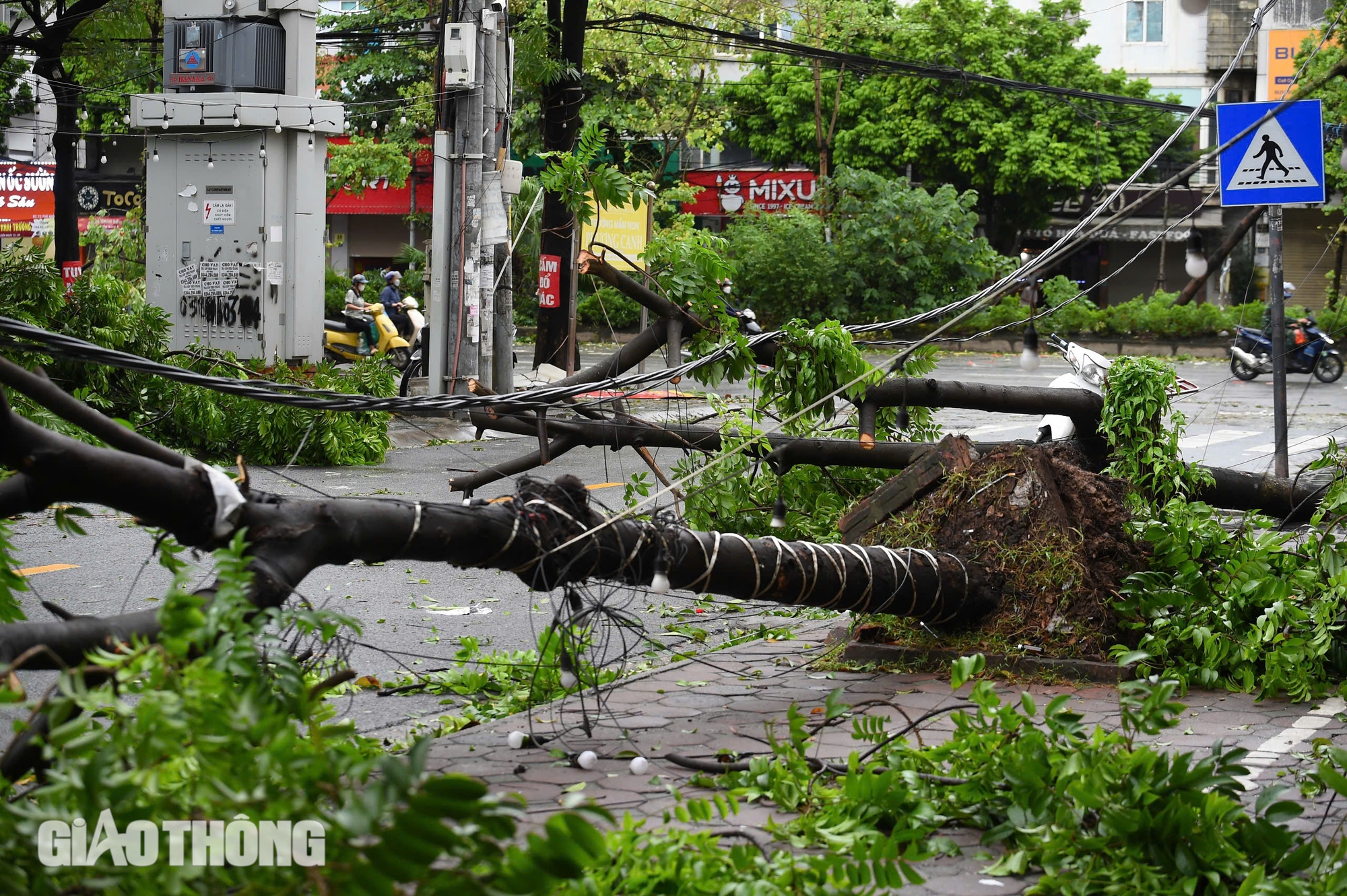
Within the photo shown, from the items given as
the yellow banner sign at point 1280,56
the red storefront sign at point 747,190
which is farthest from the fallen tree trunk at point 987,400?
the red storefront sign at point 747,190

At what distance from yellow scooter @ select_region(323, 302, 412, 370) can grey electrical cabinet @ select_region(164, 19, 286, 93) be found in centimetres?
502

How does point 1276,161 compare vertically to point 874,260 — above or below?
above

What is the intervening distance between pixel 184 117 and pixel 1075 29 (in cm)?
2910

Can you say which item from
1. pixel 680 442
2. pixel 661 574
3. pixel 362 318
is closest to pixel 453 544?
pixel 661 574

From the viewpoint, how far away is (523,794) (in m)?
4.43

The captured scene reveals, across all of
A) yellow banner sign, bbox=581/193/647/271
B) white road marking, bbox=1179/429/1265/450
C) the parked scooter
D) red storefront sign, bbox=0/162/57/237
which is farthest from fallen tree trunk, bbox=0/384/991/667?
red storefront sign, bbox=0/162/57/237

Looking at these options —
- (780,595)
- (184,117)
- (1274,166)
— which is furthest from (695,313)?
(184,117)

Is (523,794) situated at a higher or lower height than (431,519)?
lower

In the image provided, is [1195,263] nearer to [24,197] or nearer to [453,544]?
[453,544]

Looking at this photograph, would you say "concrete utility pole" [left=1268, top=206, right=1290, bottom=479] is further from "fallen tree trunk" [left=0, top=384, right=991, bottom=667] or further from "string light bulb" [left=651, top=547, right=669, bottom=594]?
"string light bulb" [left=651, top=547, right=669, bottom=594]

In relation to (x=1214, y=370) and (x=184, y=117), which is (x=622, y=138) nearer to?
(x=1214, y=370)

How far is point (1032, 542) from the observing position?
6316 mm

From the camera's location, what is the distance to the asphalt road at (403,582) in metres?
6.69

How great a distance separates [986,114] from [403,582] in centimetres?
3221
